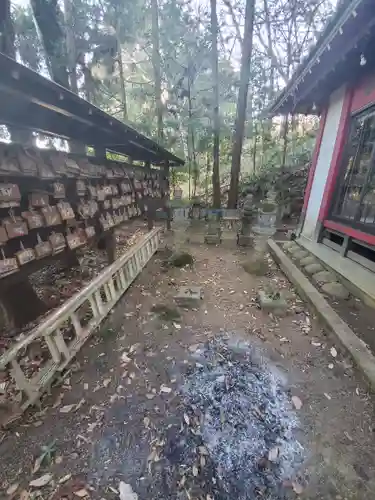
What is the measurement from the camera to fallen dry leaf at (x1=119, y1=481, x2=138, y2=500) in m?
1.55

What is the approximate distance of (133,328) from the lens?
3354 mm

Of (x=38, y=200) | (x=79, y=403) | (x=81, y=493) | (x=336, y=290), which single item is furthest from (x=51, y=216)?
(x=336, y=290)

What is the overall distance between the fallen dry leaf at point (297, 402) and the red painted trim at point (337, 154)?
442 cm

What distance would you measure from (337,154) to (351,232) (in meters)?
1.83

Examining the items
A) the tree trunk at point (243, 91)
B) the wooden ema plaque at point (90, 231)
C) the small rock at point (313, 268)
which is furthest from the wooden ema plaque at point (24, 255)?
the tree trunk at point (243, 91)

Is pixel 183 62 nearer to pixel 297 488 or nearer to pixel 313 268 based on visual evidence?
pixel 313 268

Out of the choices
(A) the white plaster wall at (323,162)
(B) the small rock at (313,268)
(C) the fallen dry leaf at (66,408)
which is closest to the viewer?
(C) the fallen dry leaf at (66,408)

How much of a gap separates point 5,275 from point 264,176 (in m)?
11.9

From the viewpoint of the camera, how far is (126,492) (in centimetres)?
158

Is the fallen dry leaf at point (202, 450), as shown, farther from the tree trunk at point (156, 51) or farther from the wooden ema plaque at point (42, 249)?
the tree trunk at point (156, 51)

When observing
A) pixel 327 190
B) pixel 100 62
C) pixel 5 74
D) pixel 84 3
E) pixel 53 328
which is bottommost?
pixel 53 328

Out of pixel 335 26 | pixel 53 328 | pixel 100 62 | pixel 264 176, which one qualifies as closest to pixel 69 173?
pixel 53 328

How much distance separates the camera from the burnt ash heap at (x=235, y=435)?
1.61 m

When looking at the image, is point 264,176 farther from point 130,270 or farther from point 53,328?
point 53,328
